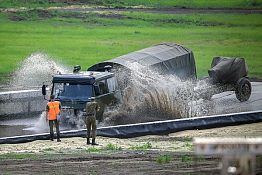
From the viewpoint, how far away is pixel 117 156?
81.1 feet

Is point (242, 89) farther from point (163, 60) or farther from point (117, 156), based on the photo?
point (117, 156)

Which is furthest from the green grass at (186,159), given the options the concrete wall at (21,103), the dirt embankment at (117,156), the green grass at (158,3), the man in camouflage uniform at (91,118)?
Result: the green grass at (158,3)

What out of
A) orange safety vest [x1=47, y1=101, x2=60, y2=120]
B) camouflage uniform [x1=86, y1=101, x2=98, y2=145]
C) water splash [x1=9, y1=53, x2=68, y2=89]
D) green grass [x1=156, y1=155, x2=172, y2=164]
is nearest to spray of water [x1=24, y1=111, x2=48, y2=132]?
orange safety vest [x1=47, y1=101, x2=60, y2=120]

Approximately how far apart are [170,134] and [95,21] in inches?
836

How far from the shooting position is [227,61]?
122 feet

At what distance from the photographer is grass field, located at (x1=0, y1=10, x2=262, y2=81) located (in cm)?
4694

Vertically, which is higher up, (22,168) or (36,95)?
(36,95)

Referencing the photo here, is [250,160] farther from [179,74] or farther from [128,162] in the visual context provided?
[179,74]

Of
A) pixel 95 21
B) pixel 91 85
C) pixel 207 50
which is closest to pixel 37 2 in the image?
pixel 95 21

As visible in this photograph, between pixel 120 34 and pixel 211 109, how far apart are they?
14.8 m

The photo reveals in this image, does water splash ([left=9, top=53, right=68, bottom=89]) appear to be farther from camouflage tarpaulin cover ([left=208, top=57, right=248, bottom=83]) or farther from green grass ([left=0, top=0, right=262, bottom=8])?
green grass ([left=0, top=0, right=262, bottom=8])

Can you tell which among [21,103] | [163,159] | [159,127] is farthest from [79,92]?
[163,159]

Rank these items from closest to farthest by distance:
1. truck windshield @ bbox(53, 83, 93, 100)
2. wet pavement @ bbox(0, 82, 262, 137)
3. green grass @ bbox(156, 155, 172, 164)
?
green grass @ bbox(156, 155, 172, 164)
truck windshield @ bbox(53, 83, 93, 100)
wet pavement @ bbox(0, 82, 262, 137)

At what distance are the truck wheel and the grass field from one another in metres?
8.56
